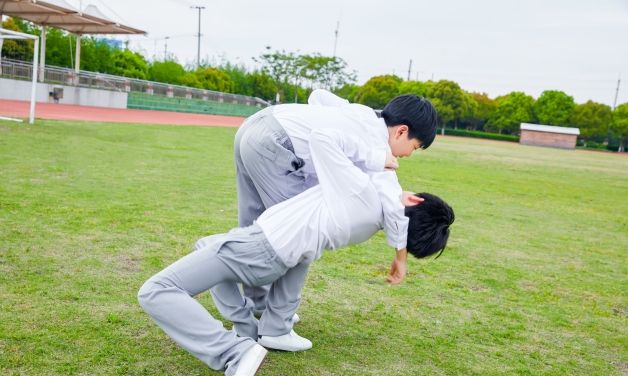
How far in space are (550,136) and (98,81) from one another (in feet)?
134

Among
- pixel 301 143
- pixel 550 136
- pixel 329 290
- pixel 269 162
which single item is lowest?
pixel 329 290

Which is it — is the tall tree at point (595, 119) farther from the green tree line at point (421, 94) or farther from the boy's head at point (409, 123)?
the boy's head at point (409, 123)

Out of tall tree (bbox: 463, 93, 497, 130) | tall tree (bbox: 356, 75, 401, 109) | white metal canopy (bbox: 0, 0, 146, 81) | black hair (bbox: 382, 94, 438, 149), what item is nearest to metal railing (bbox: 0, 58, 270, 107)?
white metal canopy (bbox: 0, 0, 146, 81)

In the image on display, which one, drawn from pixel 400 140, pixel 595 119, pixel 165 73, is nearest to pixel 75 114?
pixel 400 140

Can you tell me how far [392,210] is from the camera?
2666 millimetres

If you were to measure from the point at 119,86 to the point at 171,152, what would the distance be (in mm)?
26215

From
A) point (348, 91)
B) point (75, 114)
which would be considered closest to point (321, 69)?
point (348, 91)

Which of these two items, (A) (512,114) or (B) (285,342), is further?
(A) (512,114)

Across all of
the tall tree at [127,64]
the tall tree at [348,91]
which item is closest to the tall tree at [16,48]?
the tall tree at [127,64]

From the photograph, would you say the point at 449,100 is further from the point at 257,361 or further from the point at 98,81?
the point at 257,361

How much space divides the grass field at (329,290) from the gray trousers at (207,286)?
32 cm

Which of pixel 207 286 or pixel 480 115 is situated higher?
pixel 480 115

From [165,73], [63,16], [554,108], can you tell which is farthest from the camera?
[554,108]

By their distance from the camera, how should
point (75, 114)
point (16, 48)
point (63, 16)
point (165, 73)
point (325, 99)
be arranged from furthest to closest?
point (165, 73) < point (16, 48) < point (63, 16) < point (75, 114) < point (325, 99)
